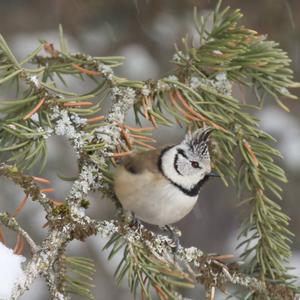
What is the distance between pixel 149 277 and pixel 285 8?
2399 mm

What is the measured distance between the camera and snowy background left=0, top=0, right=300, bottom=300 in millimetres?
3818

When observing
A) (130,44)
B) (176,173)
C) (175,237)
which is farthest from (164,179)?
(130,44)

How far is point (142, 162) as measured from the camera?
2258mm

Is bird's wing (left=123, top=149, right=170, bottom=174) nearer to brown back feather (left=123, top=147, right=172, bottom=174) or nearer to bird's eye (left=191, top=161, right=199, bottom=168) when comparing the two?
brown back feather (left=123, top=147, right=172, bottom=174)

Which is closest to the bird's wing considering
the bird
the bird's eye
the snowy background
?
the bird

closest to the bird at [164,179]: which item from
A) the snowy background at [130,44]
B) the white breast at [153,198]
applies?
the white breast at [153,198]

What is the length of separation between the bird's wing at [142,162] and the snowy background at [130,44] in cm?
161

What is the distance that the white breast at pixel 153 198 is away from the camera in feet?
6.82

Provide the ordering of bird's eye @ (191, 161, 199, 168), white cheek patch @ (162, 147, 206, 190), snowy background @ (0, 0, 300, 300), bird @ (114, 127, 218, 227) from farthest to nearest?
1. snowy background @ (0, 0, 300, 300)
2. white cheek patch @ (162, 147, 206, 190)
3. bird's eye @ (191, 161, 199, 168)
4. bird @ (114, 127, 218, 227)

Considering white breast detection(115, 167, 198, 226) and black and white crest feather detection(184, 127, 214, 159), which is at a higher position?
black and white crest feather detection(184, 127, 214, 159)

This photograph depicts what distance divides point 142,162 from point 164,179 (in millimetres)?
107

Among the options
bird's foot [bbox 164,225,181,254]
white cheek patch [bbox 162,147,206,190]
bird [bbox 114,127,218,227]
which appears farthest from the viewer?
white cheek patch [bbox 162,147,206,190]

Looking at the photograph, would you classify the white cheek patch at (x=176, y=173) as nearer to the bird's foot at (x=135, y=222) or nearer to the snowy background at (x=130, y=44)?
the bird's foot at (x=135, y=222)

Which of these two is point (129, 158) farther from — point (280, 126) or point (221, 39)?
point (280, 126)
